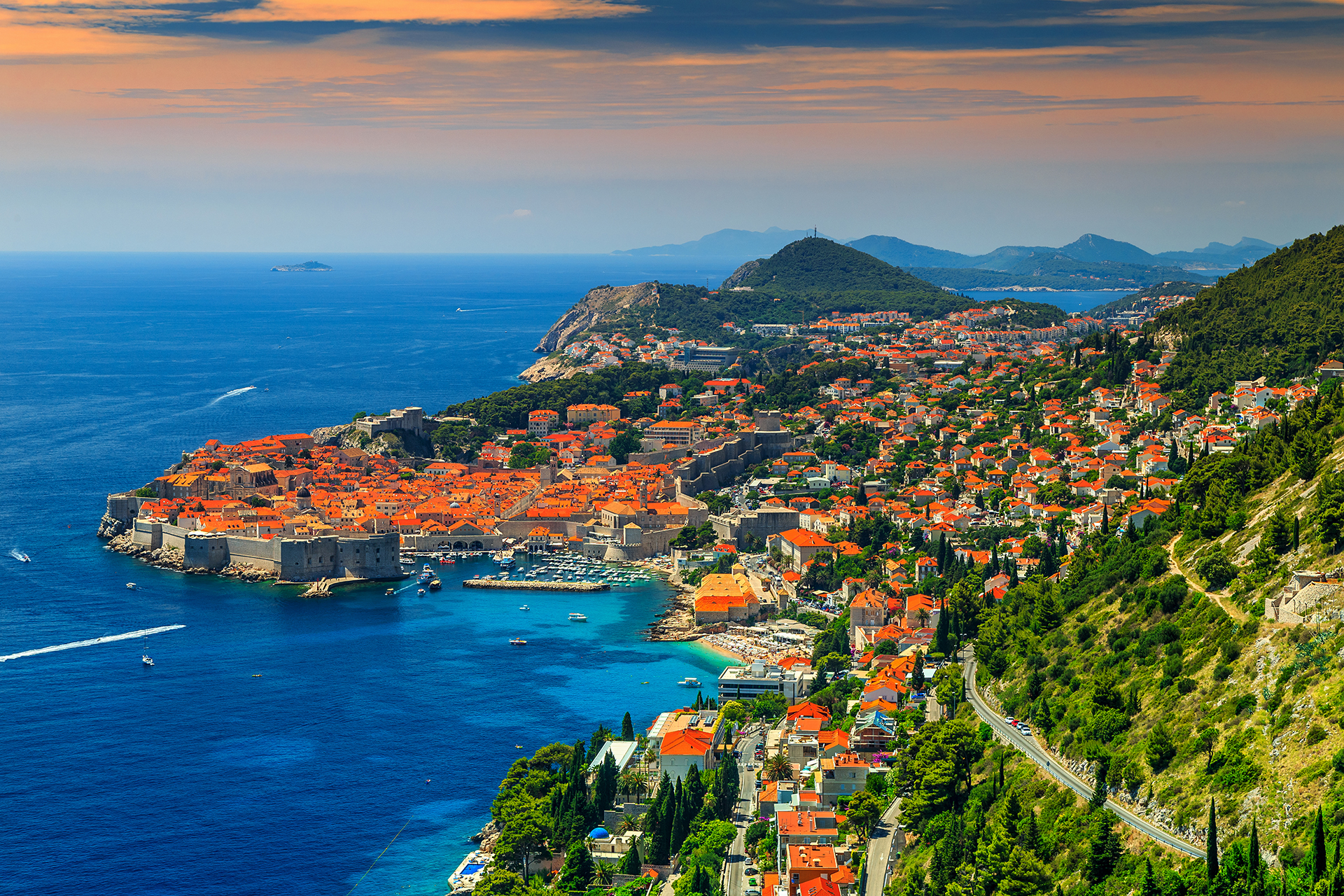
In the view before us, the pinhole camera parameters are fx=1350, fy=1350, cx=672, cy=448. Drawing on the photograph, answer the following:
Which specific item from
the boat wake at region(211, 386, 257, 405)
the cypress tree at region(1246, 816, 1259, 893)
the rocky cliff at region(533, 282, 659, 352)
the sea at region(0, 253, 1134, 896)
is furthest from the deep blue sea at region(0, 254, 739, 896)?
the rocky cliff at region(533, 282, 659, 352)

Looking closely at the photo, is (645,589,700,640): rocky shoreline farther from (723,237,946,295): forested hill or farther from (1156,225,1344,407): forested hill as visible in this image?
(723,237,946,295): forested hill

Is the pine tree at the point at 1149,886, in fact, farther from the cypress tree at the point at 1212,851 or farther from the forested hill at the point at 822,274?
the forested hill at the point at 822,274

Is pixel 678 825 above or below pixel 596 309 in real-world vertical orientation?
below

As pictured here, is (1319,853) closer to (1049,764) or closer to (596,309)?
(1049,764)

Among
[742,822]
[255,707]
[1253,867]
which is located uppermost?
[1253,867]

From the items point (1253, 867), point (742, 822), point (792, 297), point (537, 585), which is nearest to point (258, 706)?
point (537, 585)
